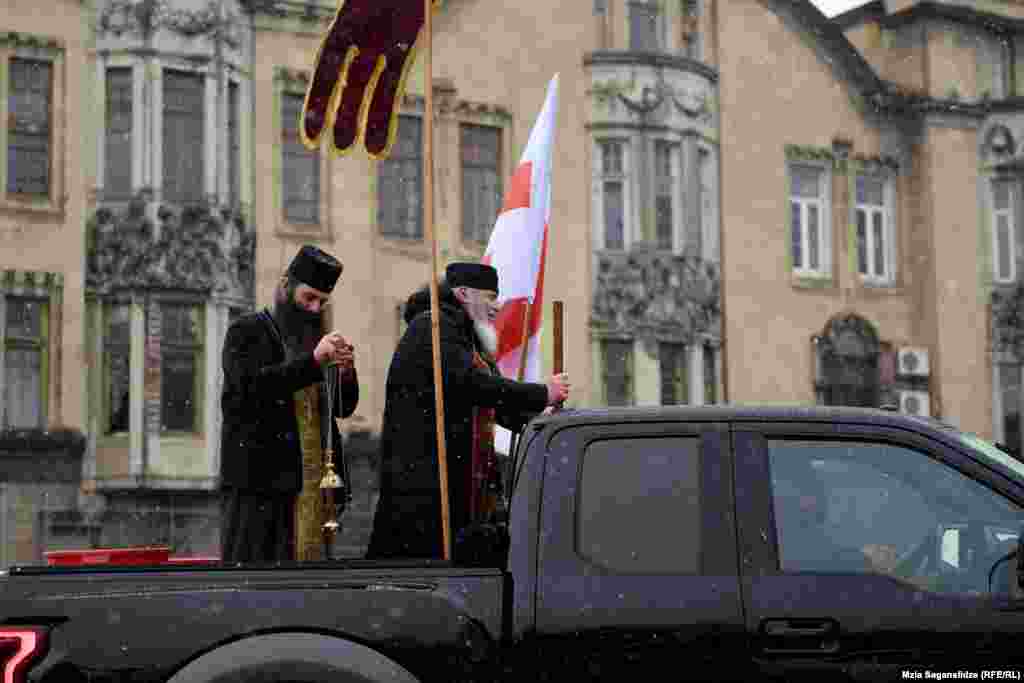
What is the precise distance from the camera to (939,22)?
28328 millimetres

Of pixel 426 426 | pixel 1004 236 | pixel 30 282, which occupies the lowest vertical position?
pixel 426 426

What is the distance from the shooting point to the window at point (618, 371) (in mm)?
25234

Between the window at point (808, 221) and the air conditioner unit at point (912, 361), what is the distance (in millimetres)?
1935

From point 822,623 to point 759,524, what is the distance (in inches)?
13.8

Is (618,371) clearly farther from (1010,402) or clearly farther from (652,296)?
(1010,402)

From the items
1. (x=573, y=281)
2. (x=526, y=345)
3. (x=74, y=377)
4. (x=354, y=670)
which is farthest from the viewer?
(x=573, y=281)

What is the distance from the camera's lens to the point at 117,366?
2127cm

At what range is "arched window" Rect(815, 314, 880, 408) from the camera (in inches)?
1080

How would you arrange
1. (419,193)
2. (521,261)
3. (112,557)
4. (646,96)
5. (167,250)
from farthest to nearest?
(646,96) → (419,193) → (167,250) → (521,261) → (112,557)

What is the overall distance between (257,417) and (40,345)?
14.9m

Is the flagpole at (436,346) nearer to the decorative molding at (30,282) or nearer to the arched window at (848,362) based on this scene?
the decorative molding at (30,282)

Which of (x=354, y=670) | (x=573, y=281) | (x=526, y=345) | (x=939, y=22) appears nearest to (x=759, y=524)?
(x=354, y=670)

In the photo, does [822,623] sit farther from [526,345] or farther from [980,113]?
→ [980,113]

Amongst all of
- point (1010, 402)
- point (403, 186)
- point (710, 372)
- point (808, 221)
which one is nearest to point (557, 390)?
point (403, 186)
